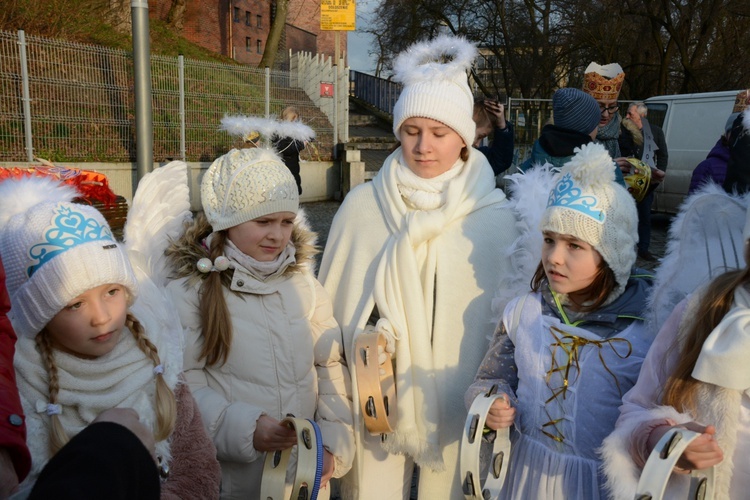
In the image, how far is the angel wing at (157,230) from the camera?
7.00ft

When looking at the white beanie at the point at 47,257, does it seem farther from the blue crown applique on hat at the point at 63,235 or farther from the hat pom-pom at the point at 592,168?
the hat pom-pom at the point at 592,168

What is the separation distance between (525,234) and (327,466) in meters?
1.15

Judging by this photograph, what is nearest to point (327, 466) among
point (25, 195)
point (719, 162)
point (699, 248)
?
point (25, 195)

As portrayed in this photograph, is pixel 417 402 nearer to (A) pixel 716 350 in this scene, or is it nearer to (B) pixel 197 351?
(B) pixel 197 351

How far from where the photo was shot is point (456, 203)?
2.70 m

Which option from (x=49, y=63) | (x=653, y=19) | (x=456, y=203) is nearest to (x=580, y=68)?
(x=653, y=19)

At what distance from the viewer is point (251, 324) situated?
2.42 m

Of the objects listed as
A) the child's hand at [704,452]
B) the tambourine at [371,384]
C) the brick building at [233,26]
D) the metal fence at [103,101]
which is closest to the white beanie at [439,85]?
the tambourine at [371,384]

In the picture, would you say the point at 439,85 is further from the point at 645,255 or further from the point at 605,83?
the point at 645,255

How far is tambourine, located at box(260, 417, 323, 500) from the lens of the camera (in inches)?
75.0

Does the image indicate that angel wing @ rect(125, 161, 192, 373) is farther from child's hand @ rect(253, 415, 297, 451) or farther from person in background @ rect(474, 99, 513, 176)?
person in background @ rect(474, 99, 513, 176)

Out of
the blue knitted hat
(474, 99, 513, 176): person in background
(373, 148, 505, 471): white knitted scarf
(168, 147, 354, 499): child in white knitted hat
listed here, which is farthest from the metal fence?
(168, 147, 354, 499): child in white knitted hat

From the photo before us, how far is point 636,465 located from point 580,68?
22.4 m

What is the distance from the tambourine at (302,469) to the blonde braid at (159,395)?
0.35m
